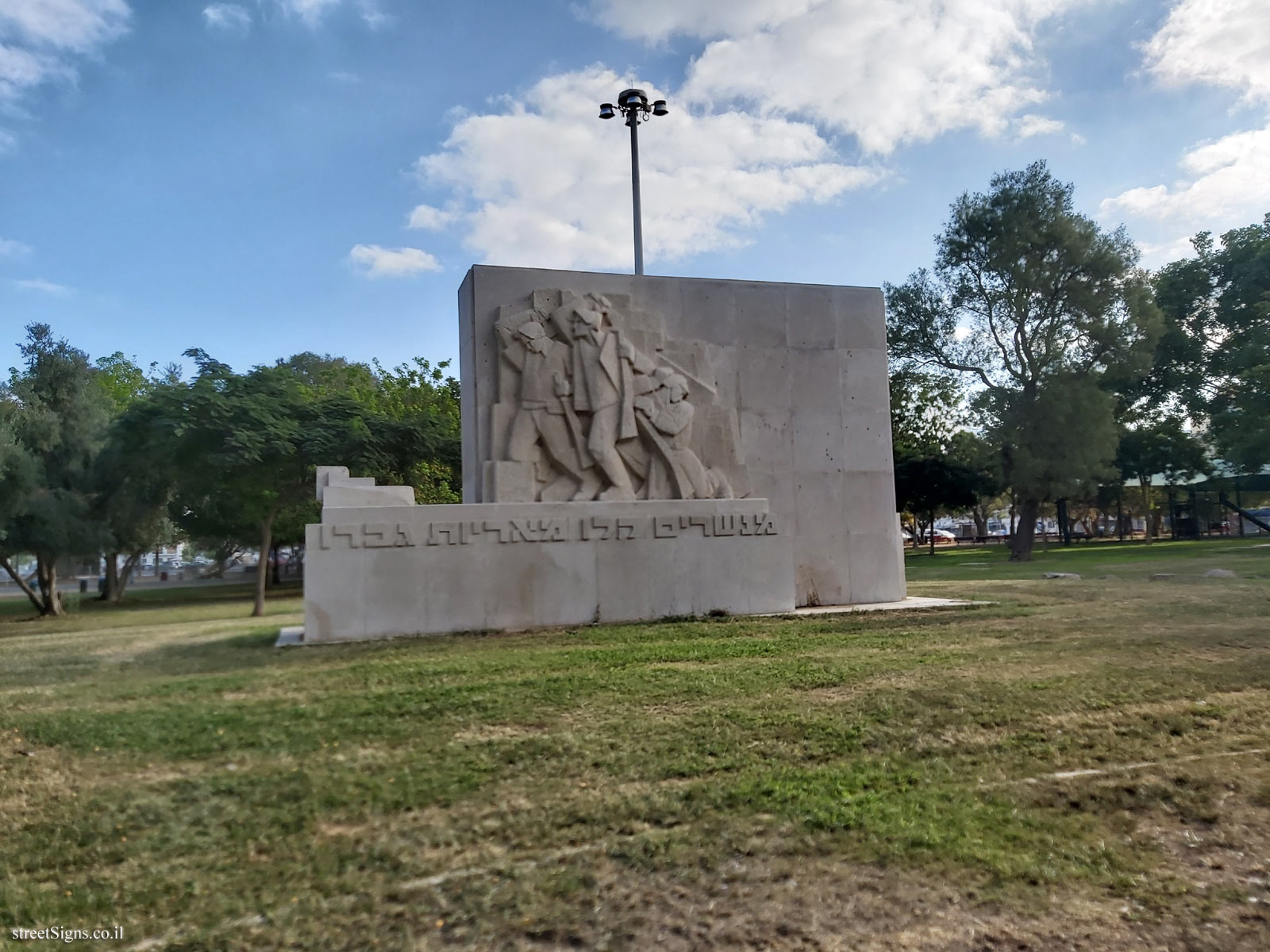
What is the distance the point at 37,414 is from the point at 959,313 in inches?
1087

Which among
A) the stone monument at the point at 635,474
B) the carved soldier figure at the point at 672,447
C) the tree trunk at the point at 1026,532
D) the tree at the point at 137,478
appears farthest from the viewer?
the tree trunk at the point at 1026,532

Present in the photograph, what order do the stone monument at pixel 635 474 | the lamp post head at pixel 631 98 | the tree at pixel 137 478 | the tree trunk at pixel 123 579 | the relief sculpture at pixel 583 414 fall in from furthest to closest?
the tree trunk at pixel 123 579
the tree at pixel 137 478
the lamp post head at pixel 631 98
the relief sculpture at pixel 583 414
the stone monument at pixel 635 474

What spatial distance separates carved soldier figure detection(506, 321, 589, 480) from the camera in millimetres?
10555

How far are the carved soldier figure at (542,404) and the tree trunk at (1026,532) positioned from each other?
24170mm

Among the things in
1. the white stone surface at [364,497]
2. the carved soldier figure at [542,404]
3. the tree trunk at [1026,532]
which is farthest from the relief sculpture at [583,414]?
the tree trunk at [1026,532]

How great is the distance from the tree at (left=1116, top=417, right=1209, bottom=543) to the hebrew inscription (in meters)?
35.8

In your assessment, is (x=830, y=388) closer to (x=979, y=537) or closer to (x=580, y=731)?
(x=580, y=731)

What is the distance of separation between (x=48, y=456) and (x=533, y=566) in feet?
65.8

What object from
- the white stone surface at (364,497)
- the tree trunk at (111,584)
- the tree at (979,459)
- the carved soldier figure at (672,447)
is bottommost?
the tree trunk at (111,584)

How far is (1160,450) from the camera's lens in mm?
41000

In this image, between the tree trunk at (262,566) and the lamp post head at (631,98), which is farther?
the tree trunk at (262,566)

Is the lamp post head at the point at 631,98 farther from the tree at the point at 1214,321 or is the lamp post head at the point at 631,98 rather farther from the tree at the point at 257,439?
the tree at the point at 1214,321

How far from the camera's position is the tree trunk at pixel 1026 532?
30.8m

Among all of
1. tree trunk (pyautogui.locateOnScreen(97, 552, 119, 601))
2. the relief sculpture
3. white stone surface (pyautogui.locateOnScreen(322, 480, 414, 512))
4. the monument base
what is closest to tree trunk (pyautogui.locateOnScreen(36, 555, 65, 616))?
tree trunk (pyautogui.locateOnScreen(97, 552, 119, 601))
